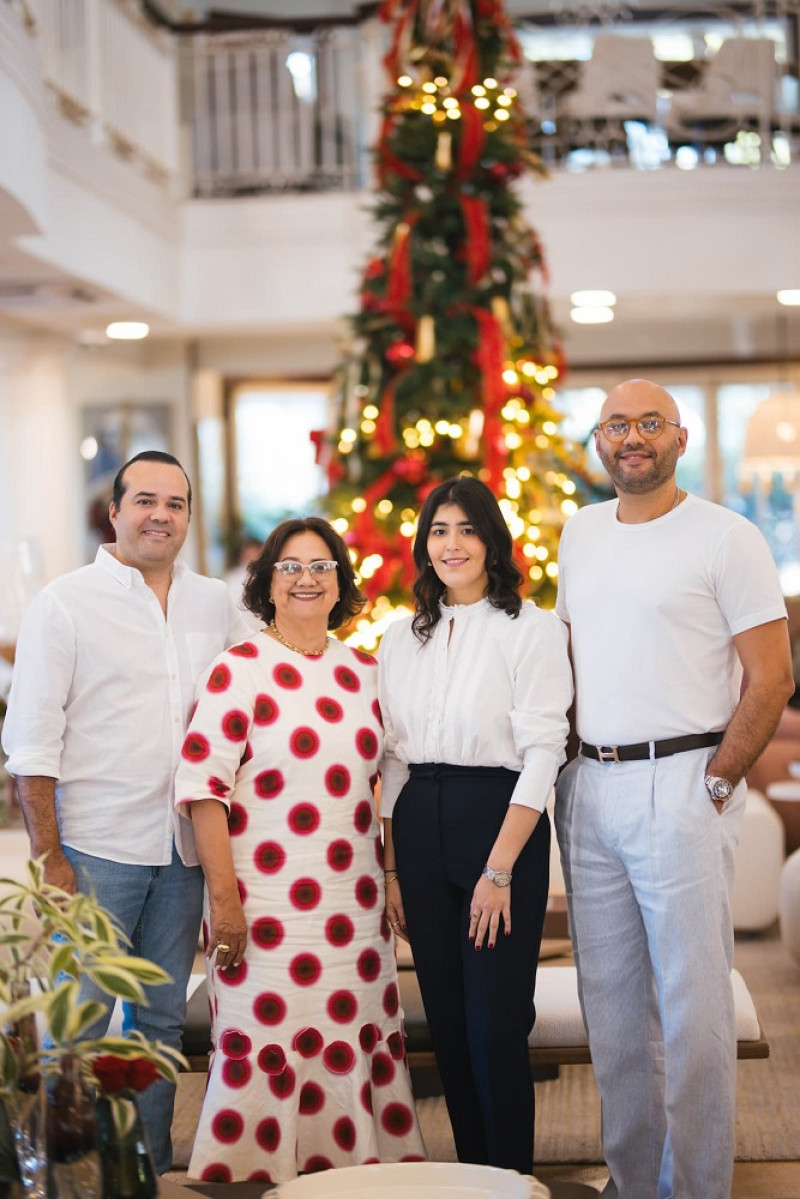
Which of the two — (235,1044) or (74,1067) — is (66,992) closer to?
(74,1067)

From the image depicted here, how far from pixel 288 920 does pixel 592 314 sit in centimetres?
741

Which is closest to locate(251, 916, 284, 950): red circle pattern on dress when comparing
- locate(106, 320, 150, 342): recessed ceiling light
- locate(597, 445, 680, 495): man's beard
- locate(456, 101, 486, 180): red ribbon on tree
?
locate(597, 445, 680, 495): man's beard

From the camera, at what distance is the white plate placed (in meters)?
2.22

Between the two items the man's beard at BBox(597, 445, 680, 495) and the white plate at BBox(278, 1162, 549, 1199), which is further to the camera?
the man's beard at BBox(597, 445, 680, 495)

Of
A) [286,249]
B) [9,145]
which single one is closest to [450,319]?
[9,145]

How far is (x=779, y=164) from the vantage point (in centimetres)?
861

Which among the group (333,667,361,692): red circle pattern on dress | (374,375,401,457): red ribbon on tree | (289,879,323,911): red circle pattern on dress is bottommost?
(289,879,323,911): red circle pattern on dress

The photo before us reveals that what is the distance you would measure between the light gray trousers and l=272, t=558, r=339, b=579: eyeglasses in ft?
2.27

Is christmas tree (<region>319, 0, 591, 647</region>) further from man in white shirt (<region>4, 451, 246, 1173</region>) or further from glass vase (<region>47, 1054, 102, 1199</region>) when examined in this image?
glass vase (<region>47, 1054, 102, 1199</region>)

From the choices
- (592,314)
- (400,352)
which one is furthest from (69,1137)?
(592,314)

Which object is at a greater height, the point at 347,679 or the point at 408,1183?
the point at 347,679

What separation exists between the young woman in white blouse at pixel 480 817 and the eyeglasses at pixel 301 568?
0.24 meters

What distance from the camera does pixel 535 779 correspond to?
2.77 m

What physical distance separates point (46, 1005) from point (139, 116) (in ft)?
24.4
